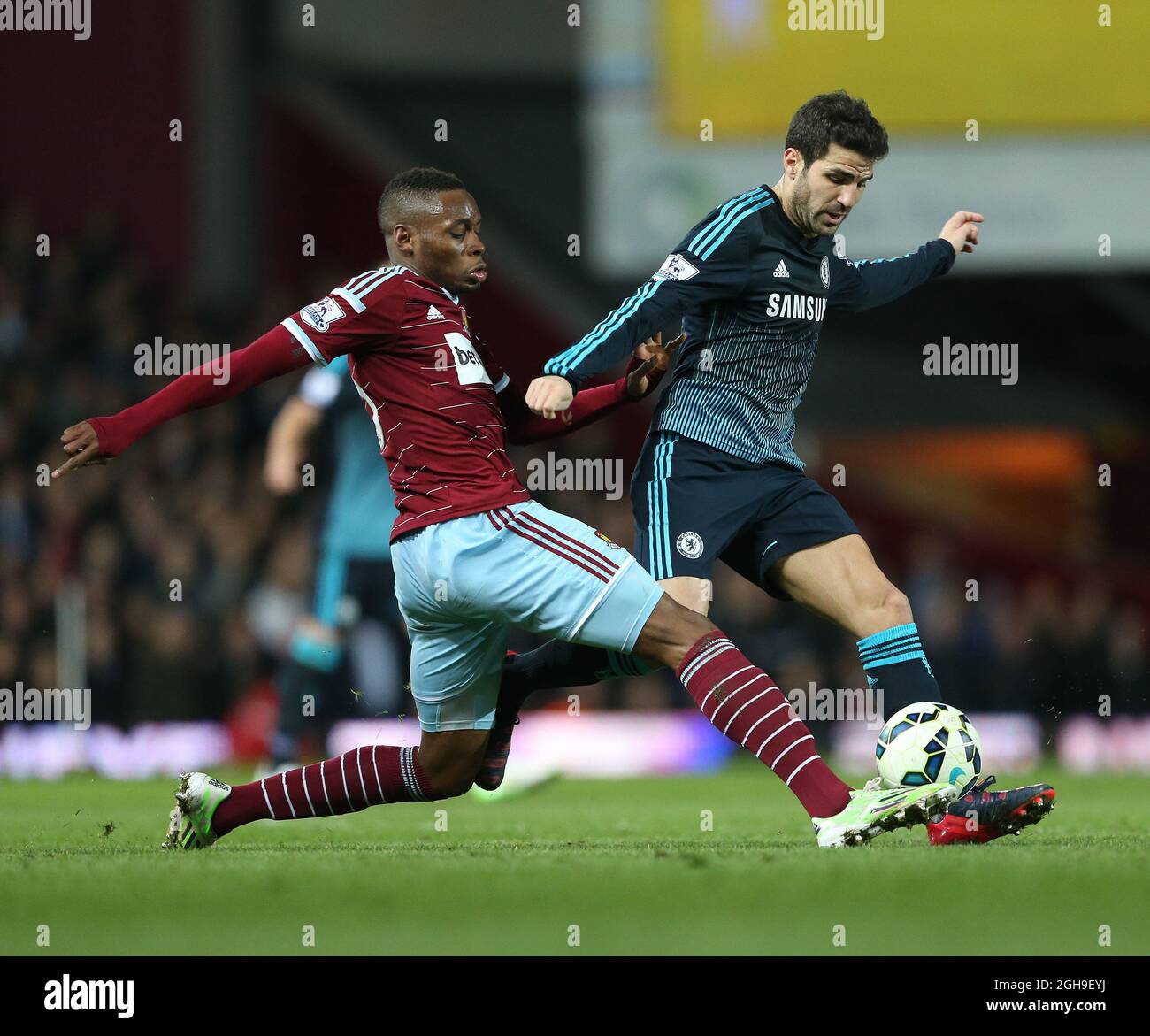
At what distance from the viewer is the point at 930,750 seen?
15.5 ft

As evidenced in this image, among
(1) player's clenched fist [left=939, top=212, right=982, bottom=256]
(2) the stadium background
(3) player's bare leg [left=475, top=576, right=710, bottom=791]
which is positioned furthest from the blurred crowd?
(3) player's bare leg [left=475, top=576, right=710, bottom=791]

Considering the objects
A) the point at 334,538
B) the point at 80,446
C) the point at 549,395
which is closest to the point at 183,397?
the point at 80,446

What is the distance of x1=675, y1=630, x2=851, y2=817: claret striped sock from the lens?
181 inches

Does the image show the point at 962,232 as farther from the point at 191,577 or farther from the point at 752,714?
the point at 191,577

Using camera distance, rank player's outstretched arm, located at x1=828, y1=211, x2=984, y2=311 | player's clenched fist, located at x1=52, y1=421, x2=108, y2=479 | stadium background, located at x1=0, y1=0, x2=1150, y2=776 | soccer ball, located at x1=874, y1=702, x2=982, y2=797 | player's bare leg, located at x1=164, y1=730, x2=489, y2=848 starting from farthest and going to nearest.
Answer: stadium background, located at x1=0, y1=0, x2=1150, y2=776 → player's outstretched arm, located at x1=828, y1=211, x2=984, y2=311 → player's bare leg, located at x1=164, y1=730, x2=489, y2=848 → soccer ball, located at x1=874, y1=702, x2=982, y2=797 → player's clenched fist, located at x1=52, y1=421, x2=108, y2=479

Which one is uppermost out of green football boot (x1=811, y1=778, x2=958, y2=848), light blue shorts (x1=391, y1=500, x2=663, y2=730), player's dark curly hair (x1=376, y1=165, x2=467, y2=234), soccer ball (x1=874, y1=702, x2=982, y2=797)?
player's dark curly hair (x1=376, y1=165, x2=467, y2=234)

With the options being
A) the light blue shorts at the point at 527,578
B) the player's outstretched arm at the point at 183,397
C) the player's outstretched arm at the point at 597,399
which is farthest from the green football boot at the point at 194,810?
the player's outstretched arm at the point at 597,399

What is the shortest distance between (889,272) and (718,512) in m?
1.02

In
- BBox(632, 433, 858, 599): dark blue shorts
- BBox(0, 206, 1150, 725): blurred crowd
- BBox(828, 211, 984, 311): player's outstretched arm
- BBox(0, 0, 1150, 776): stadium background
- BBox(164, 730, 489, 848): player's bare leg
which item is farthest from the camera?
BBox(0, 0, 1150, 776): stadium background

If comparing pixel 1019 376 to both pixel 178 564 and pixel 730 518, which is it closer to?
pixel 178 564

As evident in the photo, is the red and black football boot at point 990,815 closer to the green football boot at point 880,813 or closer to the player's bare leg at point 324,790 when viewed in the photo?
the green football boot at point 880,813

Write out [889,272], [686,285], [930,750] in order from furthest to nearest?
[889,272] → [686,285] → [930,750]

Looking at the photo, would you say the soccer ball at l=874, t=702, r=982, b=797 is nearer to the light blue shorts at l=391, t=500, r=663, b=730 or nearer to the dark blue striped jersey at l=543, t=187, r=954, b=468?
the light blue shorts at l=391, t=500, r=663, b=730

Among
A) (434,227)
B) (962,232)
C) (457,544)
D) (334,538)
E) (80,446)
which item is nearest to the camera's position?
(80,446)
